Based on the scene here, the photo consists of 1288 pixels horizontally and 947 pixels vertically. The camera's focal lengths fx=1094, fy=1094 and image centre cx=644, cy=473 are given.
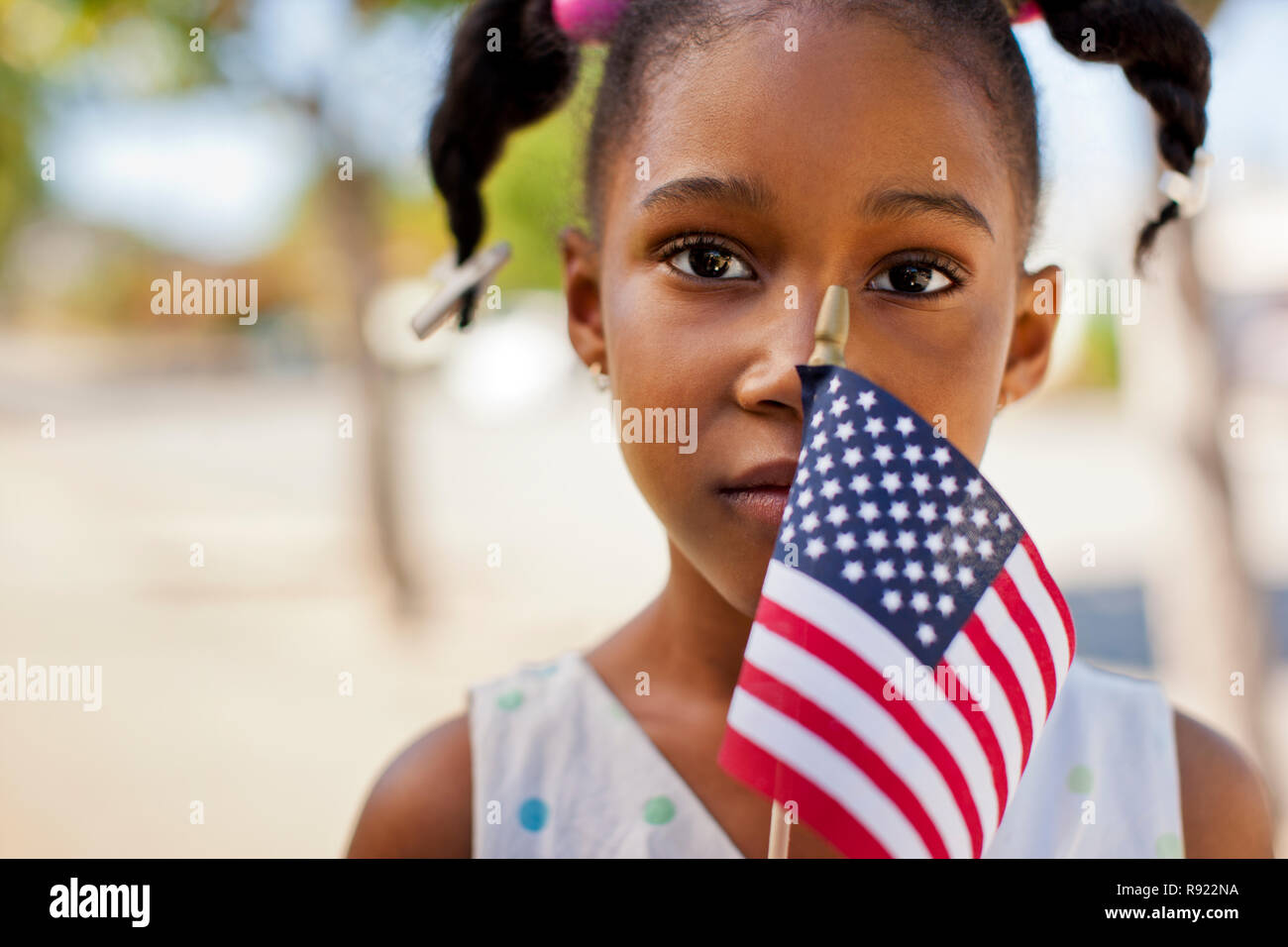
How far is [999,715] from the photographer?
131cm

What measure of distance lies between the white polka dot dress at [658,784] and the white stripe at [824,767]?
0.48m

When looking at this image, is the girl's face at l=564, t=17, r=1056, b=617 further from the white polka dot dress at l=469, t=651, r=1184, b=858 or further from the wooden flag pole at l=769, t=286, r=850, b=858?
the white polka dot dress at l=469, t=651, r=1184, b=858

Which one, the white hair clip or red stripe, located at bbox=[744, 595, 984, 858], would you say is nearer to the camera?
red stripe, located at bbox=[744, 595, 984, 858]

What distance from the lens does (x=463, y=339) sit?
818 inches

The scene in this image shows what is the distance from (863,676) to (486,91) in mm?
1261

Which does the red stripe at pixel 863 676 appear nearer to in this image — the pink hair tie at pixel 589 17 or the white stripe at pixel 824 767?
the white stripe at pixel 824 767

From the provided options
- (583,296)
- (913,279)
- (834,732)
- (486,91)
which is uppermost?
(486,91)

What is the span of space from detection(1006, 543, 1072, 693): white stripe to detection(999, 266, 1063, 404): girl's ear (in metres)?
0.42

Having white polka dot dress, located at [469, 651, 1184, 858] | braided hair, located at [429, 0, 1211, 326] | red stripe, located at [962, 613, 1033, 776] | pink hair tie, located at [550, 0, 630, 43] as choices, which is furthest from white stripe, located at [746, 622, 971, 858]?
pink hair tie, located at [550, 0, 630, 43]

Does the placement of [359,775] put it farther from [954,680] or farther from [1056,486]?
[1056,486]

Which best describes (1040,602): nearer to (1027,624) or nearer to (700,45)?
(1027,624)

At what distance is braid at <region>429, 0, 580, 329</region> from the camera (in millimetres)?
1930

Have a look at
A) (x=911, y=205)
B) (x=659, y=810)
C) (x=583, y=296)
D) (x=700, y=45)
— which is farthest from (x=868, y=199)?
(x=659, y=810)
